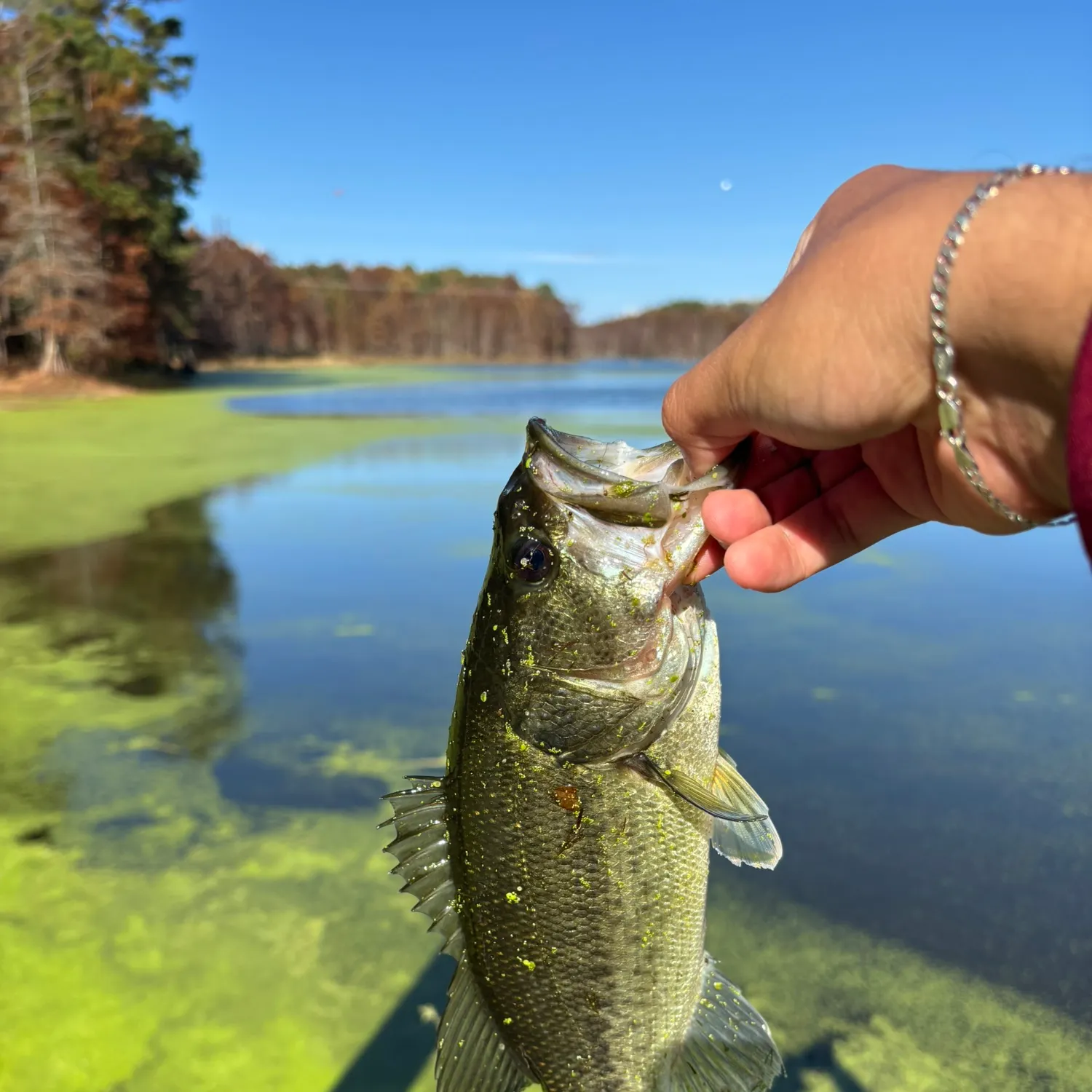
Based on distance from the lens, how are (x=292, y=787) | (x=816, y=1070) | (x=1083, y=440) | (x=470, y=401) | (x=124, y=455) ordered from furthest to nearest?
(x=470, y=401), (x=124, y=455), (x=292, y=787), (x=816, y=1070), (x=1083, y=440)

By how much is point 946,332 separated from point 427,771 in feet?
10.1

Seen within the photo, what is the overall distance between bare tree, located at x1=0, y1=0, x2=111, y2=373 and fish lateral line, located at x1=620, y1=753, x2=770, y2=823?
27378 mm

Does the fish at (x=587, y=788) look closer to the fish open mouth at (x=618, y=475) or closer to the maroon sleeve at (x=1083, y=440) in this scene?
the fish open mouth at (x=618, y=475)

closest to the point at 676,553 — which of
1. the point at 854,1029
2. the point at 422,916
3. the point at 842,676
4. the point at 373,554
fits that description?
the point at 854,1029

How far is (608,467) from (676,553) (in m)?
0.21

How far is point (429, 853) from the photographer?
1795mm

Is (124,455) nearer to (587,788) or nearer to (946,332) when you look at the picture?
(587,788)

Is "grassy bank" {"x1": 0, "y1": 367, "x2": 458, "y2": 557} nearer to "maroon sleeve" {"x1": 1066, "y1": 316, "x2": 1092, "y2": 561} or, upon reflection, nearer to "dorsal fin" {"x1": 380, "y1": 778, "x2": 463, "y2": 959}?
"dorsal fin" {"x1": 380, "y1": 778, "x2": 463, "y2": 959}

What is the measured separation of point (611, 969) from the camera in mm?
1690

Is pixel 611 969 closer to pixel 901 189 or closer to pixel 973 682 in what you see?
pixel 901 189

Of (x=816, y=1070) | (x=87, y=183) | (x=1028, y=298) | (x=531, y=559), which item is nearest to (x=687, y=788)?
(x=531, y=559)

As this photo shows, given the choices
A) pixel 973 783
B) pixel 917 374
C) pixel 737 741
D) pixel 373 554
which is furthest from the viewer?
pixel 373 554

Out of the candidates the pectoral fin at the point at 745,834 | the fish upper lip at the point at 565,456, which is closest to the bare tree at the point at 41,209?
the fish upper lip at the point at 565,456

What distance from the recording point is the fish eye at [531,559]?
1705mm
